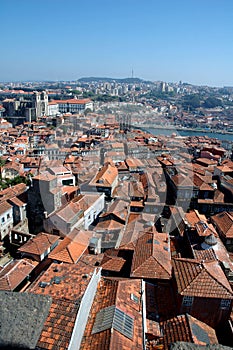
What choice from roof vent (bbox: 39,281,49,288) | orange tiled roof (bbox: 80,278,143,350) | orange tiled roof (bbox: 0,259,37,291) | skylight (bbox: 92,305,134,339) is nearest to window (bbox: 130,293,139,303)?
orange tiled roof (bbox: 80,278,143,350)

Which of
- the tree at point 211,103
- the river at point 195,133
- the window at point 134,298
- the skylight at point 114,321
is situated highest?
the tree at point 211,103

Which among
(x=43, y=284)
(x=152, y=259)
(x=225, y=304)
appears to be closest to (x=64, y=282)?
(x=43, y=284)

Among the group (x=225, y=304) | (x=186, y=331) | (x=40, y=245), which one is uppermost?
(x=225, y=304)

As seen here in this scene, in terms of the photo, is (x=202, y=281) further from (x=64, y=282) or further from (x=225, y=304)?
(x=64, y=282)

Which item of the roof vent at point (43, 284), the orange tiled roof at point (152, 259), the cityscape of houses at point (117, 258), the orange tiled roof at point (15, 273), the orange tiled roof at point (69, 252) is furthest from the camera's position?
the orange tiled roof at point (69, 252)

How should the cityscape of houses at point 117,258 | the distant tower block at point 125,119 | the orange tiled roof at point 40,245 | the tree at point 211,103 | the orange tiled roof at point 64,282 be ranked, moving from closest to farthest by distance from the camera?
the cityscape of houses at point 117,258 → the orange tiled roof at point 64,282 → the orange tiled roof at point 40,245 → the distant tower block at point 125,119 → the tree at point 211,103

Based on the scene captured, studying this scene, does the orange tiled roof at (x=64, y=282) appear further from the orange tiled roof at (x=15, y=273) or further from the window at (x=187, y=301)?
the window at (x=187, y=301)

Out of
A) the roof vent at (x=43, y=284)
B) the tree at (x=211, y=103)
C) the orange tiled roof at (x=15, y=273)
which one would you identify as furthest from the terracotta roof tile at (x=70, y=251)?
the tree at (x=211, y=103)

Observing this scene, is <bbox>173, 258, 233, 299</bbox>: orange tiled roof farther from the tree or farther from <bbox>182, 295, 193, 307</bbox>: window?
the tree
